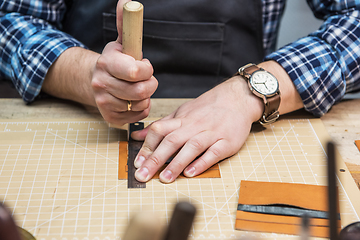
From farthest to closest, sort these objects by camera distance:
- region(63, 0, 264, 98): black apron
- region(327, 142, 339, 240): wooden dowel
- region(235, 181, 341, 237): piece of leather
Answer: region(63, 0, 264, 98): black apron < region(235, 181, 341, 237): piece of leather < region(327, 142, 339, 240): wooden dowel

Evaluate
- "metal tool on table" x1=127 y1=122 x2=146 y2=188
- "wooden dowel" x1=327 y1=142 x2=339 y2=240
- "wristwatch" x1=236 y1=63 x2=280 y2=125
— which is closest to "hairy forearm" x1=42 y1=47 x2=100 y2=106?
"metal tool on table" x1=127 y1=122 x2=146 y2=188

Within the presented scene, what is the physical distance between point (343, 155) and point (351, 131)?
0.39ft

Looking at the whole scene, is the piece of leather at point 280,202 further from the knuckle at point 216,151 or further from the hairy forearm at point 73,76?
the hairy forearm at point 73,76


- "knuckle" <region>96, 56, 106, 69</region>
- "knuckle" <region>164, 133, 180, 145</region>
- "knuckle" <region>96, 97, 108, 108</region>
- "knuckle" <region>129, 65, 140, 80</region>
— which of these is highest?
"knuckle" <region>129, 65, 140, 80</region>

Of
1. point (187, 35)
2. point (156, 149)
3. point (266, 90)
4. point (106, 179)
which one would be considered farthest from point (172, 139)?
point (187, 35)

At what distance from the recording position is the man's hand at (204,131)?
0.75 metres

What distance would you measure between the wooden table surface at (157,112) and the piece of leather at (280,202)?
0.74ft

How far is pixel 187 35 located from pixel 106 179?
1.86 feet

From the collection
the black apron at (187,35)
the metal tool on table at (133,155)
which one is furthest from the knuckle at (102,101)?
the black apron at (187,35)

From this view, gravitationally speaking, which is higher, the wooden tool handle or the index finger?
the wooden tool handle

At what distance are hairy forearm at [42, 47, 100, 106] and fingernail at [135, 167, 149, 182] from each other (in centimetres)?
27

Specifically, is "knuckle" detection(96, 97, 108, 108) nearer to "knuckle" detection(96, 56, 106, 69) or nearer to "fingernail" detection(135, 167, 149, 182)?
"knuckle" detection(96, 56, 106, 69)

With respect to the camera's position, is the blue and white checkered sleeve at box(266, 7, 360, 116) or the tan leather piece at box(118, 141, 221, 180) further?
the blue and white checkered sleeve at box(266, 7, 360, 116)

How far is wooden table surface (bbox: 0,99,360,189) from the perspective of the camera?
90 cm
